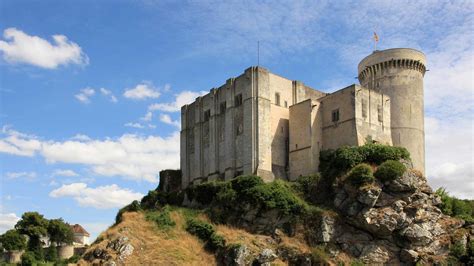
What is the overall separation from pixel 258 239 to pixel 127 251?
33.3ft

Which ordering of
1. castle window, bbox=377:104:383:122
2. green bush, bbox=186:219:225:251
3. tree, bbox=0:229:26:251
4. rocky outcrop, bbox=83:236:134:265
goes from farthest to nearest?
tree, bbox=0:229:26:251, castle window, bbox=377:104:383:122, green bush, bbox=186:219:225:251, rocky outcrop, bbox=83:236:134:265

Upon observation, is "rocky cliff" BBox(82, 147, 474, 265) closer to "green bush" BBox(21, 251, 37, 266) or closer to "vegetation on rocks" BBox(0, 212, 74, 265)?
"green bush" BBox(21, 251, 37, 266)

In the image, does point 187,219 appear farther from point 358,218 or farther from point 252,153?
point 358,218

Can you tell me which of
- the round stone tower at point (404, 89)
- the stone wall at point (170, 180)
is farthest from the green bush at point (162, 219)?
the round stone tower at point (404, 89)

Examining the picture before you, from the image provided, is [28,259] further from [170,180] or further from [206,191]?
[206,191]

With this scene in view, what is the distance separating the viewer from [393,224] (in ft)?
145

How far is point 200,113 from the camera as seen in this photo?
6381cm

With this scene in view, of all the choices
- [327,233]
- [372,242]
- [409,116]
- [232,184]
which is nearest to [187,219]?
[232,184]

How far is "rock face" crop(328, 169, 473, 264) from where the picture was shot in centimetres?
4400

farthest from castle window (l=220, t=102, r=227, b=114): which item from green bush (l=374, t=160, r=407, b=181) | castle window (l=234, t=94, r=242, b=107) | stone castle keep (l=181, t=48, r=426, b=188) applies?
green bush (l=374, t=160, r=407, b=181)

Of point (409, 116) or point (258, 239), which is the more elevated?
point (409, 116)

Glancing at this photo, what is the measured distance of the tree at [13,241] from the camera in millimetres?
76250

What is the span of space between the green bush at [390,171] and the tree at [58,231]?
168ft

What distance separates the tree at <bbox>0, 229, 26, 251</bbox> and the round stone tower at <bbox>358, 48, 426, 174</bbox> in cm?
4881
